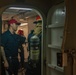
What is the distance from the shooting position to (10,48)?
465 centimetres

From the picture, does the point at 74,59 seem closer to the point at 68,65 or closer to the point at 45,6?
the point at 68,65

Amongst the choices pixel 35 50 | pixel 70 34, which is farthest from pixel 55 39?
pixel 35 50

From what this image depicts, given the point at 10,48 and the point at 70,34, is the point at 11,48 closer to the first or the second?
the point at 10,48

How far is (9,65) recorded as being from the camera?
472 cm

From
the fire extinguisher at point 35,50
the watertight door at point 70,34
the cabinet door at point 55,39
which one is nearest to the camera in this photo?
the watertight door at point 70,34

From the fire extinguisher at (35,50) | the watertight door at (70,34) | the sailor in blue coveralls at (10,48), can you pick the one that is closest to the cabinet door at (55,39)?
the watertight door at (70,34)

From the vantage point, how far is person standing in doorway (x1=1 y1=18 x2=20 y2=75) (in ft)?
14.9

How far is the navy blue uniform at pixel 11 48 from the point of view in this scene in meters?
4.57

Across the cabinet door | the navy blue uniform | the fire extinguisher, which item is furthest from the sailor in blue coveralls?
the cabinet door

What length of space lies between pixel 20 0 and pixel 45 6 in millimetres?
547

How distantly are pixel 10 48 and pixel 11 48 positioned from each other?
3 centimetres

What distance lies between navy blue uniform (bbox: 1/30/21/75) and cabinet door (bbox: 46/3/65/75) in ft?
5.26

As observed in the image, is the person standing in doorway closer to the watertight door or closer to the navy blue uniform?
the navy blue uniform

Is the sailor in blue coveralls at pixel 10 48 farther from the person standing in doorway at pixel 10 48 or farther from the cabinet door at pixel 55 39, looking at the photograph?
the cabinet door at pixel 55 39
